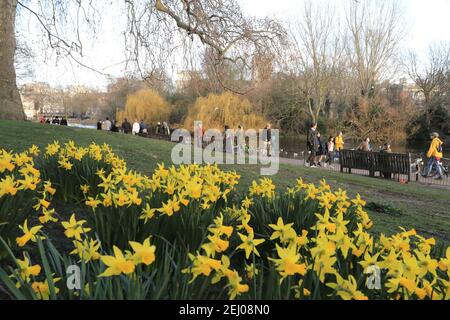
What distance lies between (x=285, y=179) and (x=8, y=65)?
25.2 ft

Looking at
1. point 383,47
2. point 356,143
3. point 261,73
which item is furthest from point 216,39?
point 383,47

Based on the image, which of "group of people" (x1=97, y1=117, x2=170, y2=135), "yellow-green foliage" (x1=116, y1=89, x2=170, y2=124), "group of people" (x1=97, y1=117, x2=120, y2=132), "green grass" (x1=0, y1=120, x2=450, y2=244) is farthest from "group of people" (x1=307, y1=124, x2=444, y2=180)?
"yellow-green foliage" (x1=116, y1=89, x2=170, y2=124)

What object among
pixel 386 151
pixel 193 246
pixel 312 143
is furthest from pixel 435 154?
pixel 193 246

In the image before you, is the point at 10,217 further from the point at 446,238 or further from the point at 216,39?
the point at 216,39

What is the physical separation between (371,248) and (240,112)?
26431mm

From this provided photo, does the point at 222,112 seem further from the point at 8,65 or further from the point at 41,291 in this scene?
the point at 41,291

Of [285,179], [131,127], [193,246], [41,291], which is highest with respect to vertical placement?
[131,127]

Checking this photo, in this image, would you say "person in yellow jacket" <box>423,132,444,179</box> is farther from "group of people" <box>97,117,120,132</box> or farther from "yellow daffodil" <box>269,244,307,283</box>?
"group of people" <box>97,117,120,132</box>

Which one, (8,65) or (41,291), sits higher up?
(8,65)

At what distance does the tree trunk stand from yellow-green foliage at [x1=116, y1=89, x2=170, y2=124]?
75.3ft

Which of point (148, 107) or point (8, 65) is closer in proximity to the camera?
point (8, 65)

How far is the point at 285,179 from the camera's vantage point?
7.91m

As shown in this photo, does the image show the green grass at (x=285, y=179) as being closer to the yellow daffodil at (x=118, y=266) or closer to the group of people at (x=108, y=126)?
the yellow daffodil at (x=118, y=266)

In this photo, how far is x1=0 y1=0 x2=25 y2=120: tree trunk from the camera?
9.32 m
